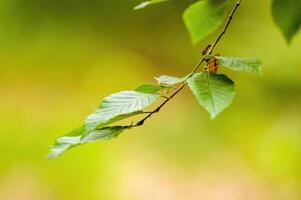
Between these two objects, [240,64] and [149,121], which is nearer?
[240,64]

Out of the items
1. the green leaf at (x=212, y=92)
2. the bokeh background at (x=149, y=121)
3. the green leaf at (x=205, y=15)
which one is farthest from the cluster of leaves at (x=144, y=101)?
the bokeh background at (x=149, y=121)

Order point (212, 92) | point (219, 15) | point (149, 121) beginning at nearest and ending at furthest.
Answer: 1. point (212, 92)
2. point (219, 15)
3. point (149, 121)

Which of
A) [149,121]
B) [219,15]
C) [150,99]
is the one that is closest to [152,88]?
[150,99]

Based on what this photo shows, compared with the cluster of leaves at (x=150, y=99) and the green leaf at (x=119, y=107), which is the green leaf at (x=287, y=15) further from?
the green leaf at (x=119, y=107)

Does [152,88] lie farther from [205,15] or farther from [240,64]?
[205,15]

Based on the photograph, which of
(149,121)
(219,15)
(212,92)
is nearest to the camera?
(212,92)

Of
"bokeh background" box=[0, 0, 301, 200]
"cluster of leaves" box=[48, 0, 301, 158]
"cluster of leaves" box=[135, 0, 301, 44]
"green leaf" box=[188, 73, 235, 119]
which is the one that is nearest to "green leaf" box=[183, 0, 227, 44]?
"cluster of leaves" box=[135, 0, 301, 44]

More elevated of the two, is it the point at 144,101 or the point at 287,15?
the point at 287,15
